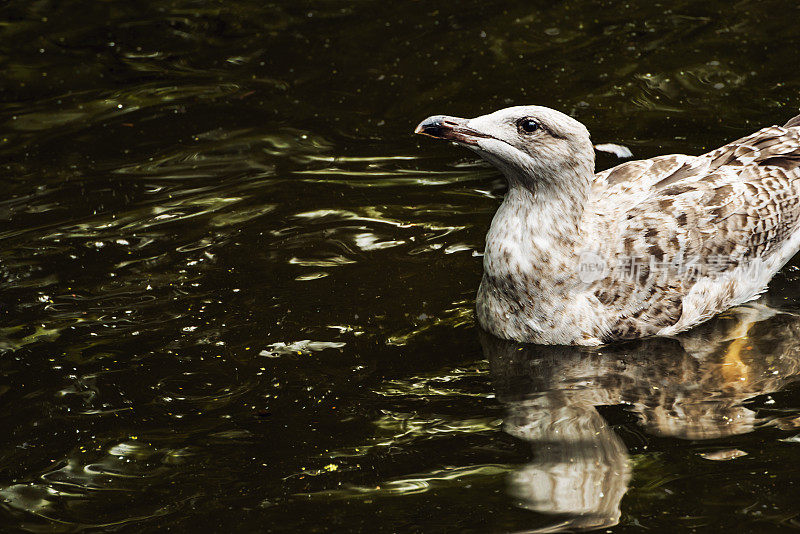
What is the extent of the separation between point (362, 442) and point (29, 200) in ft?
12.4

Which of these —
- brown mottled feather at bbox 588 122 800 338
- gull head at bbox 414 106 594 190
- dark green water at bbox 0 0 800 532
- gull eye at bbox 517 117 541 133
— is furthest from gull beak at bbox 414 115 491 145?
dark green water at bbox 0 0 800 532

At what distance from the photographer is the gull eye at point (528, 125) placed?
6.03 m

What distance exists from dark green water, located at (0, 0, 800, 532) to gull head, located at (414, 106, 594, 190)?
105 cm

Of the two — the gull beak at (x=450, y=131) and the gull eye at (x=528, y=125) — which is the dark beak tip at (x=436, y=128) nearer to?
the gull beak at (x=450, y=131)

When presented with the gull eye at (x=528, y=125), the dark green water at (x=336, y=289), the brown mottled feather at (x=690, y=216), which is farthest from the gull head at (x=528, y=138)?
the dark green water at (x=336, y=289)

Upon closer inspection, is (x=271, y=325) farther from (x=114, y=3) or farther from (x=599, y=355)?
(x=114, y=3)

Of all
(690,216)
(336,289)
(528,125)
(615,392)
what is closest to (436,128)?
(528,125)

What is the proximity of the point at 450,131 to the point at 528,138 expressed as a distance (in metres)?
0.43

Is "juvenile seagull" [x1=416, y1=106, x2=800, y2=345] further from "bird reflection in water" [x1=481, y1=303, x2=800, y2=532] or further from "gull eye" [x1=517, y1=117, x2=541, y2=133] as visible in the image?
"bird reflection in water" [x1=481, y1=303, x2=800, y2=532]

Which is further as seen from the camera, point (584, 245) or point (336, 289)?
point (336, 289)

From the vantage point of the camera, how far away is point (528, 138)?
6.04 metres

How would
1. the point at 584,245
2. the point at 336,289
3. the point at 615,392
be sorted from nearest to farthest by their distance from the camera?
the point at 615,392, the point at 584,245, the point at 336,289

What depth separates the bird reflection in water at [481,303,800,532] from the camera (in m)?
5.15

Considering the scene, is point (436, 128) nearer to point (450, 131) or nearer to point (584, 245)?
point (450, 131)
